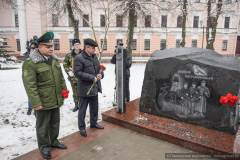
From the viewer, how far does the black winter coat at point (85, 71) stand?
11.0ft

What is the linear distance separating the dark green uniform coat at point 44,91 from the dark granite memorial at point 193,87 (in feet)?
7.37

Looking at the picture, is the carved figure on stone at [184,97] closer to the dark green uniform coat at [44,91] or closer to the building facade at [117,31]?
the dark green uniform coat at [44,91]

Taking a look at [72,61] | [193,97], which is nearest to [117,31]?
[72,61]

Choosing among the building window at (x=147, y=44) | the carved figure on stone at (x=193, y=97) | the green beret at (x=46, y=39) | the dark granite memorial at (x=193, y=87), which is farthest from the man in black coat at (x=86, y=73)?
the building window at (x=147, y=44)

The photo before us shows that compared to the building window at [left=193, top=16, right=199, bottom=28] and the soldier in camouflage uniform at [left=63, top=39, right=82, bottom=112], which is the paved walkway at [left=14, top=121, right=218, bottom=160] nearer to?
the soldier in camouflage uniform at [left=63, top=39, right=82, bottom=112]

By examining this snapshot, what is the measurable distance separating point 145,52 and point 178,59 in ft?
73.0

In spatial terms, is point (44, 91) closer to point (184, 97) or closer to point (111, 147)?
point (111, 147)

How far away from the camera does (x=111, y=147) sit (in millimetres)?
3121

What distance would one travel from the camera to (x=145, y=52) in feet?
84.2

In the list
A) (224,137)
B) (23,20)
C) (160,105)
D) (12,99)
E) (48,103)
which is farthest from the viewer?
(23,20)

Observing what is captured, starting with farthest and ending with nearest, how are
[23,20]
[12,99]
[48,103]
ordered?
[23,20]
[12,99]
[48,103]

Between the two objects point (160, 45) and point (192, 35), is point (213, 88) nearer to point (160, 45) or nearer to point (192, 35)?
point (160, 45)

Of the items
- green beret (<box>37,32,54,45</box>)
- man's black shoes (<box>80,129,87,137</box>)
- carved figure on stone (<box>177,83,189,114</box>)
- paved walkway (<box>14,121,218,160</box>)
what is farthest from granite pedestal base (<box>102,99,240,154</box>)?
green beret (<box>37,32,54,45</box>)

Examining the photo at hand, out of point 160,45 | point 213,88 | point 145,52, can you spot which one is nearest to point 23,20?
point 145,52
